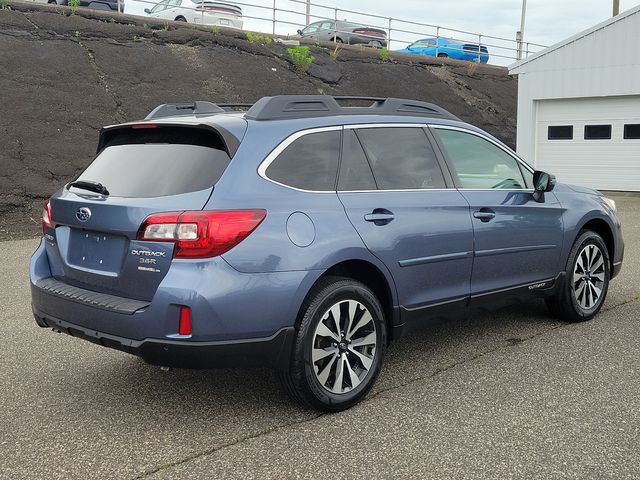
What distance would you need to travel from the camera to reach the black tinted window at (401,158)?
4.25m

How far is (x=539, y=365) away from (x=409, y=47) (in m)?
29.7

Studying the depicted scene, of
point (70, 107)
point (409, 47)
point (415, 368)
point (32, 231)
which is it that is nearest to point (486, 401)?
point (415, 368)

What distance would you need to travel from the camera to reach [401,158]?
4398mm

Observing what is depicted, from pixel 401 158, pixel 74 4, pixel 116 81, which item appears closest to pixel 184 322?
pixel 401 158

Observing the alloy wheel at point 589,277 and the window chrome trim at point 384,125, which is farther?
the alloy wheel at point 589,277

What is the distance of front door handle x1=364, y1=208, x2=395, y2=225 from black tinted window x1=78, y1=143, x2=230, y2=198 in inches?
35.9

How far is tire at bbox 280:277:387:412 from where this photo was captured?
3.63 m

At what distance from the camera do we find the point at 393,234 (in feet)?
13.3

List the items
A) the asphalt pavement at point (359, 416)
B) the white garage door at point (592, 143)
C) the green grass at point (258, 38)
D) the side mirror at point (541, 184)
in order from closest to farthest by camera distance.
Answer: the asphalt pavement at point (359, 416), the side mirror at point (541, 184), the white garage door at point (592, 143), the green grass at point (258, 38)

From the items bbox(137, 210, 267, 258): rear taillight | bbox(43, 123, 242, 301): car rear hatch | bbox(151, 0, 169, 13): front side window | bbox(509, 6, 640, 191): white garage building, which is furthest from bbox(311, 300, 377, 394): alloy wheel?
bbox(151, 0, 169, 13): front side window

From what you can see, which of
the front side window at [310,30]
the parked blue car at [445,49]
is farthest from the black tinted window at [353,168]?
the parked blue car at [445,49]

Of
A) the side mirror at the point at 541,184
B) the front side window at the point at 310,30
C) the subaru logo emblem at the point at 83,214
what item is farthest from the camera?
the front side window at the point at 310,30

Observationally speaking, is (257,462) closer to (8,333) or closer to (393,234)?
(393,234)

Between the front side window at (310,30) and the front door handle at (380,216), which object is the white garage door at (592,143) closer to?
the front side window at (310,30)
